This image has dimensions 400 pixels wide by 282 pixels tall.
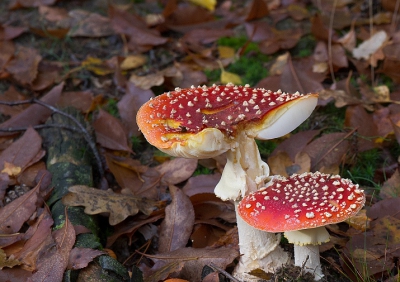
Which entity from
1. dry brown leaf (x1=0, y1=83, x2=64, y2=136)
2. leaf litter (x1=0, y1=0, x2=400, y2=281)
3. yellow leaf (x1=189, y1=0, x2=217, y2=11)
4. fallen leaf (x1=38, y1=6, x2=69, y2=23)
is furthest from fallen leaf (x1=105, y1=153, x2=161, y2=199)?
yellow leaf (x1=189, y1=0, x2=217, y2=11)

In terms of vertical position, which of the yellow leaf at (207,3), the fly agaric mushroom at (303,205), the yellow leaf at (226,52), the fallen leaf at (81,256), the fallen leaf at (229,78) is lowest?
the yellow leaf at (226,52)

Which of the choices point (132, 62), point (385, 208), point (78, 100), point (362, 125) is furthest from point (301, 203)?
point (132, 62)

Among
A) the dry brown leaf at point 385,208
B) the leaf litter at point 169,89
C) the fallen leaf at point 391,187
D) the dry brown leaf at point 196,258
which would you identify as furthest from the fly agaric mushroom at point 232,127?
the fallen leaf at point 391,187

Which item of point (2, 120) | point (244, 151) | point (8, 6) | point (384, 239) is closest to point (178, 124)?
point (244, 151)

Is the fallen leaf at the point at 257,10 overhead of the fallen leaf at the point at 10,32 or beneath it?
overhead

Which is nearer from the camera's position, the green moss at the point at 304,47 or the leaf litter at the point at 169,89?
the leaf litter at the point at 169,89

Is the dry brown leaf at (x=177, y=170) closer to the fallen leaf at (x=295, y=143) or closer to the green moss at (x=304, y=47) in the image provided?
the fallen leaf at (x=295, y=143)

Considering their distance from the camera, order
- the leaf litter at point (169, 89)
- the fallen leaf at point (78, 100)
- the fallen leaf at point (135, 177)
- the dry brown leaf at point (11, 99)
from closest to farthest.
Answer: the leaf litter at point (169, 89), the fallen leaf at point (135, 177), the dry brown leaf at point (11, 99), the fallen leaf at point (78, 100)
